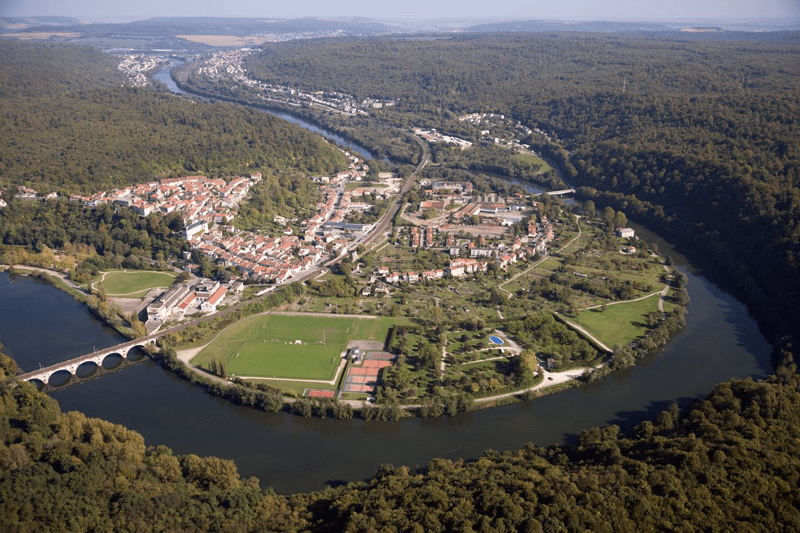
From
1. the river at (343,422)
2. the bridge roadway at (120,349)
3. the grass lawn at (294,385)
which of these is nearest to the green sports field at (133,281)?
the river at (343,422)

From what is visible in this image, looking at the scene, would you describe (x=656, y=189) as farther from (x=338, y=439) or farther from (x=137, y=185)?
(x=137, y=185)

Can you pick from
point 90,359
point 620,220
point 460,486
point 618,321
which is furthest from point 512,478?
point 620,220

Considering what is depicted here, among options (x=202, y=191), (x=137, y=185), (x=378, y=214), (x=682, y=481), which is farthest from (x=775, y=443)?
(x=137, y=185)

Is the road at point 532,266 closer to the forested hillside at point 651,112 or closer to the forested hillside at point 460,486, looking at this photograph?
the forested hillside at point 651,112

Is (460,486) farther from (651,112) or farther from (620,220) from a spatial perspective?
(651,112)

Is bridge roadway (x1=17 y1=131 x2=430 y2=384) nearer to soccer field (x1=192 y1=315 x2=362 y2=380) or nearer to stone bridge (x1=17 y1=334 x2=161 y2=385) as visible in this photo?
stone bridge (x1=17 y1=334 x2=161 y2=385)

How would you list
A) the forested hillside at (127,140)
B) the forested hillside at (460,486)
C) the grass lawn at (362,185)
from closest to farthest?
the forested hillside at (460,486) → the forested hillside at (127,140) → the grass lawn at (362,185)

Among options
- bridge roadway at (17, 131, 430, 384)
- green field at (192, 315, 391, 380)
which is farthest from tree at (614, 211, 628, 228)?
green field at (192, 315, 391, 380)
